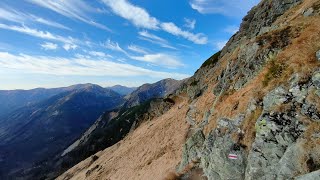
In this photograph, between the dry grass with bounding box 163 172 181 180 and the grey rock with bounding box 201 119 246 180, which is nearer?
the grey rock with bounding box 201 119 246 180

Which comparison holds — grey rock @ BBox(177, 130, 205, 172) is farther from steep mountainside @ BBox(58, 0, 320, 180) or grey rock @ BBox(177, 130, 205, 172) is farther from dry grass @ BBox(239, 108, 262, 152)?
dry grass @ BBox(239, 108, 262, 152)

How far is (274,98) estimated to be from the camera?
27062 millimetres

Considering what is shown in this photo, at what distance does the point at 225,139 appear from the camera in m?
31.0

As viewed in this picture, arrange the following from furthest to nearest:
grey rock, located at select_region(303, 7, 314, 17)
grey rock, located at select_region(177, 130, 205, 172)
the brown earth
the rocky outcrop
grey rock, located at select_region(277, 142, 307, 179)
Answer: the brown earth < grey rock, located at select_region(177, 130, 205, 172) < grey rock, located at select_region(303, 7, 314, 17) < the rocky outcrop < grey rock, located at select_region(277, 142, 307, 179)

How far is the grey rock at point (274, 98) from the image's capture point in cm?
2618

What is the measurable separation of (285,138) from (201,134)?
17.5 meters

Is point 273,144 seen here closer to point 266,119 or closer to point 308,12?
point 266,119

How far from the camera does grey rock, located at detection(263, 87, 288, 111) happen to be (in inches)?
1031

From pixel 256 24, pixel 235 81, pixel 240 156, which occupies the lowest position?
pixel 240 156

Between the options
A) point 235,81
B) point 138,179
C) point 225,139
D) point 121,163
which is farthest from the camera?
point 121,163

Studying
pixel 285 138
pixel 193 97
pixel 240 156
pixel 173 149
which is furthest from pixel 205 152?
pixel 193 97

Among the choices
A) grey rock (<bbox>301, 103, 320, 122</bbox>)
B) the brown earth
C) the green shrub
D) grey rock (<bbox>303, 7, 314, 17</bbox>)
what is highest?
grey rock (<bbox>303, 7, 314, 17</bbox>)

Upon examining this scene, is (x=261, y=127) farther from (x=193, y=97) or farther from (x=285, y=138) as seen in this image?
(x=193, y=97)

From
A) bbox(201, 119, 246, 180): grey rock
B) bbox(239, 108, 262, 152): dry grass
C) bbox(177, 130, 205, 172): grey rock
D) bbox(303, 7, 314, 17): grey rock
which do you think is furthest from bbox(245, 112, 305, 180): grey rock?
bbox(303, 7, 314, 17): grey rock
